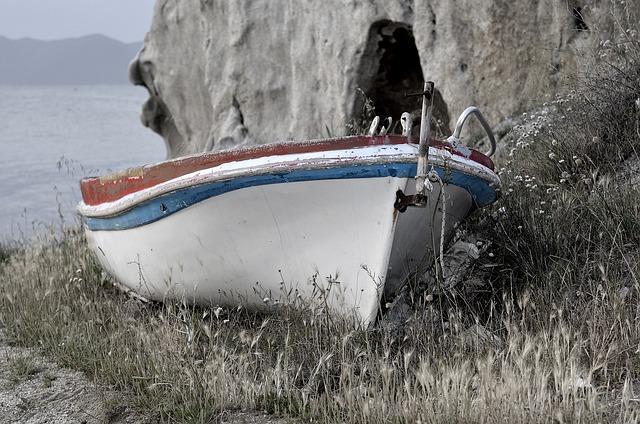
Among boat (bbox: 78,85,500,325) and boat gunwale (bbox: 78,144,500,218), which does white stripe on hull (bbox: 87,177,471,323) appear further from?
boat gunwale (bbox: 78,144,500,218)

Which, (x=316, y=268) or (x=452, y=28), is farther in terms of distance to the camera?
(x=452, y=28)

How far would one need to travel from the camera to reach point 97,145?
31.4 metres

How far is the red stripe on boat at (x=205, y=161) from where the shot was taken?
4.32 m

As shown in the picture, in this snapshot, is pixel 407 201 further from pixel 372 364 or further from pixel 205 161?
pixel 205 161

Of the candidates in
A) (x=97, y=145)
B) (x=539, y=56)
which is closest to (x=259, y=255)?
(x=539, y=56)

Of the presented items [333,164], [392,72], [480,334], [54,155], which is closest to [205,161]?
[333,164]

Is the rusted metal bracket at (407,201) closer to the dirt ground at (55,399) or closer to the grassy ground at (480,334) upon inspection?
the grassy ground at (480,334)

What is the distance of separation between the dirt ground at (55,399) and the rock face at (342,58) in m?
3.44

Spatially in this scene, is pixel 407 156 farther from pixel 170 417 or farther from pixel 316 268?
pixel 170 417

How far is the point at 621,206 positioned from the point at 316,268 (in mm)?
1834

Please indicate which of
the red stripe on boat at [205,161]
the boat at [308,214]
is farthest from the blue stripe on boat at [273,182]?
the red stripe on boat at [205,161]

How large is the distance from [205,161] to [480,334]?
5.68ft

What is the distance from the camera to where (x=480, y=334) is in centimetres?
431

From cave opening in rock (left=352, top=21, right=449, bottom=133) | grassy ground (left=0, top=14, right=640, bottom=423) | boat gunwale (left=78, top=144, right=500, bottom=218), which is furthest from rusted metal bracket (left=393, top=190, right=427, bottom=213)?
cave opening in rock (left=352, top=21, right=449, bottom=133)
